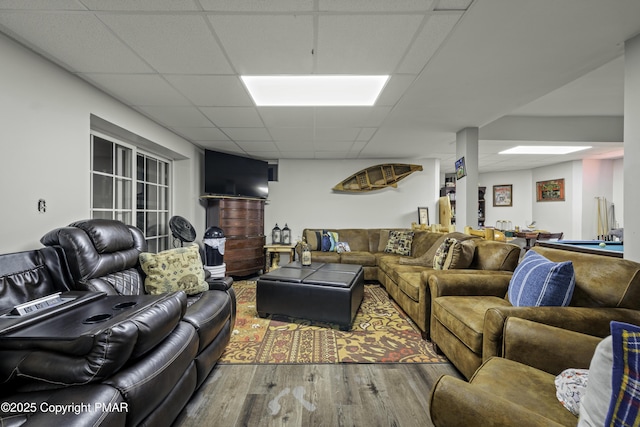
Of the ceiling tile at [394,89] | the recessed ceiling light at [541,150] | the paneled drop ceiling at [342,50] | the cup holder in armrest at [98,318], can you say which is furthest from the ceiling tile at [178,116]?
the recessed ceiling light at [541,150]

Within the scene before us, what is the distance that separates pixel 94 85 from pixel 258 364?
2884 millimetres

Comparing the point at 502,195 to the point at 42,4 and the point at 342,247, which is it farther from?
the point at 42,4

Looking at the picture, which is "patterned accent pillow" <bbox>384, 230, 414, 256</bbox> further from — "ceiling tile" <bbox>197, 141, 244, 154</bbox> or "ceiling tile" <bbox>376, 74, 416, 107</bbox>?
"ceiling tile" <bbox>197, 141, 244, 154</bbox>

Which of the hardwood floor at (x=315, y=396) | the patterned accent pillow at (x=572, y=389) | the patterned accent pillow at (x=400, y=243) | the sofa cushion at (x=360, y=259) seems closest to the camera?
the patterned accent pillow at (x=572, y=389)

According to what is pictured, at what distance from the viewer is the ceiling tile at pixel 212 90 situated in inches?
91.4

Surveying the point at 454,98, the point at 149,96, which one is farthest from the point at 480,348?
the point at 149,96

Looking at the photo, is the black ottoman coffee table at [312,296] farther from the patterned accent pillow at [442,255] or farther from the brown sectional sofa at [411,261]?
the patterned accent pillow at [442,255]

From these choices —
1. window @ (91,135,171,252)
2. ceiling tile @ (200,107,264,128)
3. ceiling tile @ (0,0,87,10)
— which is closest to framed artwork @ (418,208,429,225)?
ceiling tile @ (200,107,264,128)

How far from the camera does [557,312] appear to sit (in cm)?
152

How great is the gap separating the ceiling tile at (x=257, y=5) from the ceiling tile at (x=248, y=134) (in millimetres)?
2232

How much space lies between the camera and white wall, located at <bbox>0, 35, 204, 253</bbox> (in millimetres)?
1789

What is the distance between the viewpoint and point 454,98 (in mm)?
2699

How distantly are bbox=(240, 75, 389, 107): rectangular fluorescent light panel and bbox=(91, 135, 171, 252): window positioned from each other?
6.02 ft

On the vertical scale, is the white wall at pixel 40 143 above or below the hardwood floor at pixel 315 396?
above
